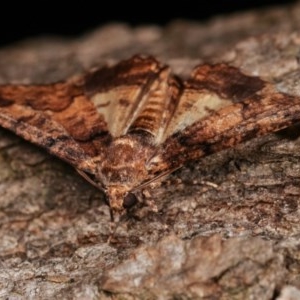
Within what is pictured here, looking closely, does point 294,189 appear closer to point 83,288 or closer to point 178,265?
point 178,265

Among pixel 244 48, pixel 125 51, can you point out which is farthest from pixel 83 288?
pixel 125 51

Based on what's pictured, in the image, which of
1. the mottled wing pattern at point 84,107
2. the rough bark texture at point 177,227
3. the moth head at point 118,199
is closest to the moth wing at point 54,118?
the mottled wing pattern at point 84,107

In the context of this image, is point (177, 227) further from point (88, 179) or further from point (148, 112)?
point (148, 112)

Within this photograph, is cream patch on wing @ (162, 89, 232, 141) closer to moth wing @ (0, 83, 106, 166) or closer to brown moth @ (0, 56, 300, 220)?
brown moth @ (0, 56, 300, 220)

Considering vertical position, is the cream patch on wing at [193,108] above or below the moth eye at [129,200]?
above

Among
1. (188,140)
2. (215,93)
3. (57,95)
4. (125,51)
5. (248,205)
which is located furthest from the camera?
(125,51)

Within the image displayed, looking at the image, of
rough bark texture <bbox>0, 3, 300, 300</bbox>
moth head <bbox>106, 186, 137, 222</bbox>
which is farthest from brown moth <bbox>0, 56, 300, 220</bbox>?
rough bark texture <bbox>0, 3, 300, 300</bbox>

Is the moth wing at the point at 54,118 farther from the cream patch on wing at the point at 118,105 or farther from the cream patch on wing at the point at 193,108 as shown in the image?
the cream patch on wing at the point at 193,108

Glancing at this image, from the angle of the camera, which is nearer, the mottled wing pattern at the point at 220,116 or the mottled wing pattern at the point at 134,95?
the mottled wing pattern at the point at 220,116
